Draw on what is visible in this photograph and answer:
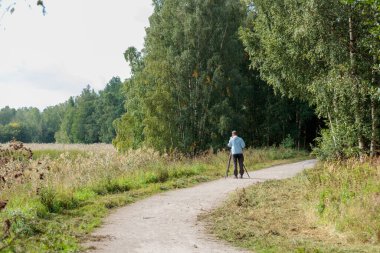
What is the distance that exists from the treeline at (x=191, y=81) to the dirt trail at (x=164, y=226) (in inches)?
763

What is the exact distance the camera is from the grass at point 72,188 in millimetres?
8250

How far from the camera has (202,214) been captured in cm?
1152

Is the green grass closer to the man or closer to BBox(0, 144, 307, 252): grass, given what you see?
BBox(0, 144, 307, 252): grass

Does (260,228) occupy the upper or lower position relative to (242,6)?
lower

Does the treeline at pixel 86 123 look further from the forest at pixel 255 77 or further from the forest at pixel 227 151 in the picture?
the forest at pixel 227 151

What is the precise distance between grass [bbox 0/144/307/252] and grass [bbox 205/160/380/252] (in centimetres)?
322

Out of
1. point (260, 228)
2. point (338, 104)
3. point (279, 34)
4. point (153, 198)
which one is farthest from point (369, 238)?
point (279, 34)

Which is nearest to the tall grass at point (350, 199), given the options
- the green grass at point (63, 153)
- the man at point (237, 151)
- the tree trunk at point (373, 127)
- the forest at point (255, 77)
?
the man at point (237, 151)

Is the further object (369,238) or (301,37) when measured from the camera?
(301,37)

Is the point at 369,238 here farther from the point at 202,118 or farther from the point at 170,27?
the point at 170,27

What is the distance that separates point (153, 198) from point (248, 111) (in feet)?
91.9

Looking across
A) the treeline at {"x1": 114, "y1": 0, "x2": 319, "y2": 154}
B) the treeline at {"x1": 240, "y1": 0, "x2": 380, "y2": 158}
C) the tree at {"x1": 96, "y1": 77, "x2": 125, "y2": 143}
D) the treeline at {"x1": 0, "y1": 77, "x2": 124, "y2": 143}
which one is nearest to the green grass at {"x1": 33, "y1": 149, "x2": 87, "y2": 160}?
the treeline at {"x1": 114, "y1": 0, "x2": 319, "y2": 154}

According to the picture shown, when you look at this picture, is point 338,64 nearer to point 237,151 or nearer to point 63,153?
point 237,151

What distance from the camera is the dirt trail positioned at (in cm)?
812
